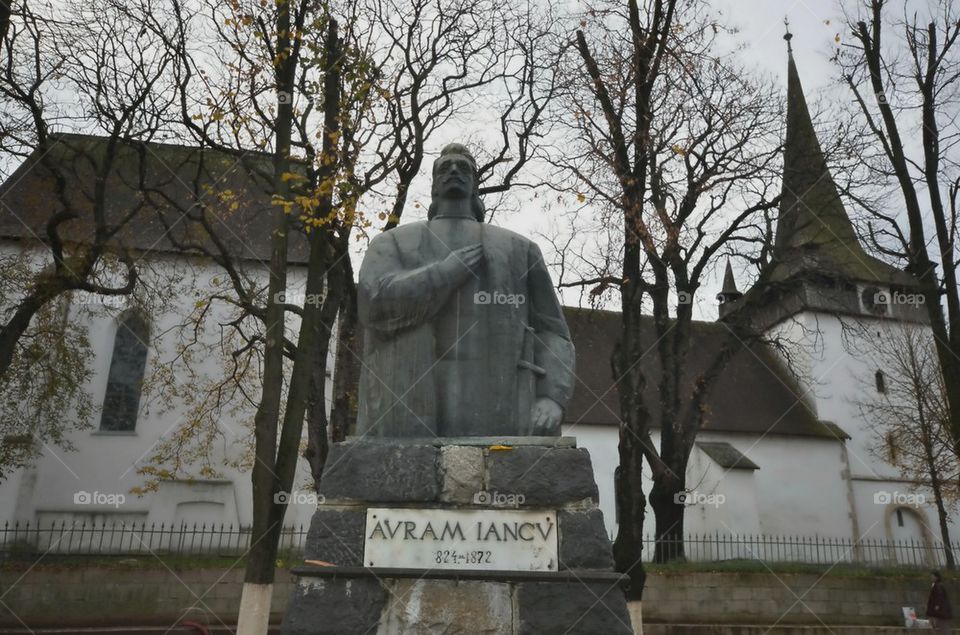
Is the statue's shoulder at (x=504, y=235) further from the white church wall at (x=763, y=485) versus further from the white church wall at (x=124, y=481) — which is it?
the white church wall at (x=763, y=485)

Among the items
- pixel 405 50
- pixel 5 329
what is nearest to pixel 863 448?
pixel 405 50

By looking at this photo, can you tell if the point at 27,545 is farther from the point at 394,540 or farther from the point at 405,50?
the point at 394,540

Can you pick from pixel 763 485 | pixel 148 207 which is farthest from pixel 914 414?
pixel 148 207

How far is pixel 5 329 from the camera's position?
42.2ft

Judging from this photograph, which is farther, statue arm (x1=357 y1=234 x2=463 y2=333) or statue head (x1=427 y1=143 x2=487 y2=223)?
statue head (x1=427 y1=143 x2=487 y2=223)

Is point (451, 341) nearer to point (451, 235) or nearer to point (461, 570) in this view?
point (451, 235)

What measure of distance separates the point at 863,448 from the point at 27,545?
27.3 metres

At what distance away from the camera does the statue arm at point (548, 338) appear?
15.2 feet

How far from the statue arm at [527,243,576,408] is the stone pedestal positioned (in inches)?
21.2

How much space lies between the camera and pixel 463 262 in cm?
451

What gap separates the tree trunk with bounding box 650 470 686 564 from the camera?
18.3 meters

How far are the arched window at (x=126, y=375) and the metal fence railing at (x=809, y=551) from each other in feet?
49.3

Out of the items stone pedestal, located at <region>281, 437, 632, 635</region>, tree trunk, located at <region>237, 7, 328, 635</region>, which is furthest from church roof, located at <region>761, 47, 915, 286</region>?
stone pedestal, located at <region>281, 437, 632, 635</region>

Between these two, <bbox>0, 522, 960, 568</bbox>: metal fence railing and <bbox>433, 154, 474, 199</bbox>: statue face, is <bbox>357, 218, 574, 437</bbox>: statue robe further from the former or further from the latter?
<bbox>0, 522, 960, 568</bbox>: metal fence railing
